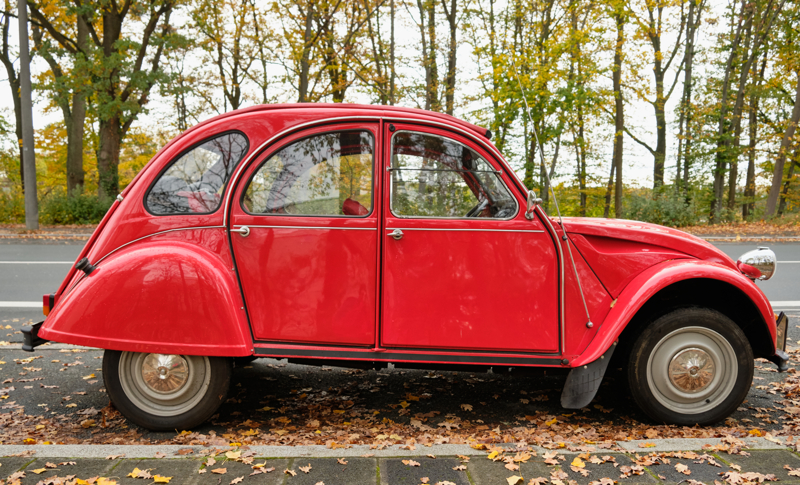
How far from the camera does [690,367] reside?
353 cm

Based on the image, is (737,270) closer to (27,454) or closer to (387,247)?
(387,247)

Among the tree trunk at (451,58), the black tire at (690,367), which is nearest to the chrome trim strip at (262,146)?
the black tire at (690,367)

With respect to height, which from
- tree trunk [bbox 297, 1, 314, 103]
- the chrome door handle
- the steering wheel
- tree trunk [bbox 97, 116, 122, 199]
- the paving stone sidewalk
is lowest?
the paving stone sidewalk

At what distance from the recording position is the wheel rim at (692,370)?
11.6 ft

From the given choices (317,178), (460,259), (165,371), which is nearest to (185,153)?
(317,178)

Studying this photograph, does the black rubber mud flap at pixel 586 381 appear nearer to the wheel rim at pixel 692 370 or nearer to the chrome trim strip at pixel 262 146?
the wheel rim at pixel 692 370

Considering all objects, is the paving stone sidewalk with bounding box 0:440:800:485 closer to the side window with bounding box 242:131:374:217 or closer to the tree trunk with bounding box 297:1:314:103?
the side window with bounding box 242:131:374:217

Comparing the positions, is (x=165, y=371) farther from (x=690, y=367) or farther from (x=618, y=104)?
(x=618, y=104)

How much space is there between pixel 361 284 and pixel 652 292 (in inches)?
72.7

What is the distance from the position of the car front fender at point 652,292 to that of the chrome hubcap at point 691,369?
47cm

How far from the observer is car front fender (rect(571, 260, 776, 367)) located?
3342mm

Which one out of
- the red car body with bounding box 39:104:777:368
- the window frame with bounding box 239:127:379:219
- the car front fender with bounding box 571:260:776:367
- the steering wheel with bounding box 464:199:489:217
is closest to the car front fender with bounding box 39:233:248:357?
the red car body with bounding box 39:104:777:368

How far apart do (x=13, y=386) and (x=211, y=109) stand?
2347 centimetres

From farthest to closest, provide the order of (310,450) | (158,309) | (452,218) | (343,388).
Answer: (343,388) → (452,218) → (158,309) → (310,450)
